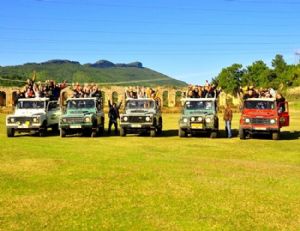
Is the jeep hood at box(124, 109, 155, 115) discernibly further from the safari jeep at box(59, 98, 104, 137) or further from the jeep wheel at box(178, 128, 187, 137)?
the jeep wheel at box(178, 128, 187, 137)

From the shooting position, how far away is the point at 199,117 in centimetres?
2038

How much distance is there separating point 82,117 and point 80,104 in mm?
1282

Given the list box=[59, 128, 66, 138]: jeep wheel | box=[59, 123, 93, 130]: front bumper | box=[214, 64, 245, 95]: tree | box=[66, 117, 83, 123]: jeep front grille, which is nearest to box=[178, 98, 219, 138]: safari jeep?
box=[59, 123, 93, 130]: front bumper

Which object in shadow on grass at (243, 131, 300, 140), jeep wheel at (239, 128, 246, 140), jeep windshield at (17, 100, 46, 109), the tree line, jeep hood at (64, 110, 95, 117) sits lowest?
shadow on grass at (243, 131, 300, 140)

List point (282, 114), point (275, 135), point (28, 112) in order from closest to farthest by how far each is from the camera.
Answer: point (275, 135) → point (282, 114) → point (28, 112)

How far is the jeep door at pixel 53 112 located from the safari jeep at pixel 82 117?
97 cm

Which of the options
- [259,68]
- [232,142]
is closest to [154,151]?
[232,142]

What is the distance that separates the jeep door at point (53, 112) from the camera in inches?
872

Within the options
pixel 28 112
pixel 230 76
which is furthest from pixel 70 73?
pixel 28 112

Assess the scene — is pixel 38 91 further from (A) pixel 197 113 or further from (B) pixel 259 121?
(B) pixel 259 121

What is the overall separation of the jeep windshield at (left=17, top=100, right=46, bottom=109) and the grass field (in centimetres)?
539

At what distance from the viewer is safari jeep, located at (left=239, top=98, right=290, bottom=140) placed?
19.8 metres

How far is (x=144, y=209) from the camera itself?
812 cm

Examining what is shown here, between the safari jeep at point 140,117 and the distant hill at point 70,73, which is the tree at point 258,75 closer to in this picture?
the safari jeep at point 140,117
